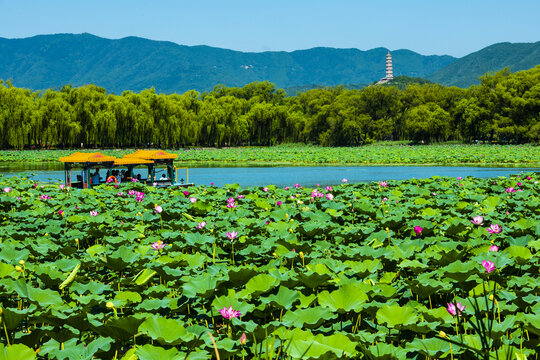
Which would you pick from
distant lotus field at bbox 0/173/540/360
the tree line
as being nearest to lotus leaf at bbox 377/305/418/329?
distant lotus field at bbox 0/173/540/360

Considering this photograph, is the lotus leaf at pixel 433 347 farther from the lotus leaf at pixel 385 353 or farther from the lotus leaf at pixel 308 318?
the lotus leaf at pixel 308 318

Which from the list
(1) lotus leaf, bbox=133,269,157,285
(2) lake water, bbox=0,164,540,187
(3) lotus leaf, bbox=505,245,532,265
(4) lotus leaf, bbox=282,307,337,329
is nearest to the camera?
(4) lotus leaf, bbox=282,307,337,329

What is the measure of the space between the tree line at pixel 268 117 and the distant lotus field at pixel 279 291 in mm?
41901

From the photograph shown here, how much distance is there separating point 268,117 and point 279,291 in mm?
62209

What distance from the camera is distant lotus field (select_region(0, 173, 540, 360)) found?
243 cm

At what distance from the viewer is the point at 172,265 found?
3955 millimetres

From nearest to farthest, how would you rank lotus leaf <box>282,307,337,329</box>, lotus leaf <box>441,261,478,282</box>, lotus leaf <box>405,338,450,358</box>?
lotus leaf <box>405,338,450,358</box>, lotus leaf <box>282,307,337,329</box>, lotus leaf <box>441,261,478,282</box>

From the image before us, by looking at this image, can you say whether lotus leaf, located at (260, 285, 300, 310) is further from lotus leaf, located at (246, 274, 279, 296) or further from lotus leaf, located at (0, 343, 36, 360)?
lotus leaf, located at (0, 343, 36, 360)

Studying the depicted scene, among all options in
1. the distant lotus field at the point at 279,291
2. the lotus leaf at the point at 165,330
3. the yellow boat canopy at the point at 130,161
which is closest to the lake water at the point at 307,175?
the yellow boat canopy at the point at 130,161

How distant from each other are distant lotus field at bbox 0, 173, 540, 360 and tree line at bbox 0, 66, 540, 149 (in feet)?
137

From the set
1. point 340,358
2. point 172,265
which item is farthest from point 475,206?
point 340,358

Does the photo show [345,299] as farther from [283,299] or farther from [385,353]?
[385,353]

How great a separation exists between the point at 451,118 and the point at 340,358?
60.0m

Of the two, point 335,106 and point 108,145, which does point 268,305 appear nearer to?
point 108,145
